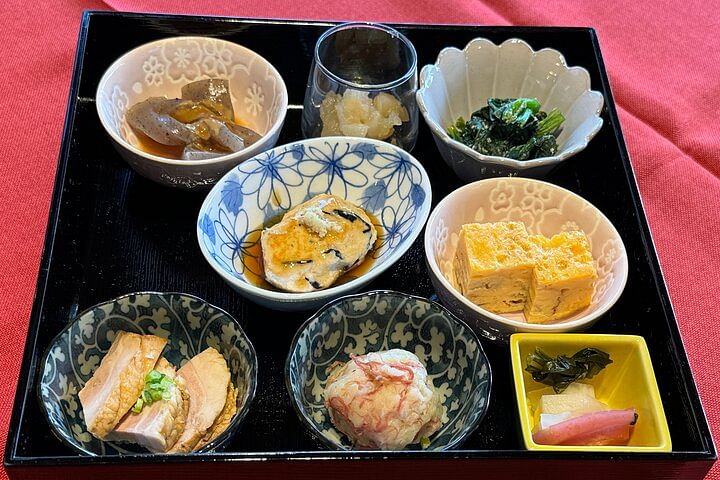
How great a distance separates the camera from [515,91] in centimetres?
205

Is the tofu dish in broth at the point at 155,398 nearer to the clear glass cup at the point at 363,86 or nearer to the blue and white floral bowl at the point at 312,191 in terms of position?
the blue and white floral bowl at the point at 312,191

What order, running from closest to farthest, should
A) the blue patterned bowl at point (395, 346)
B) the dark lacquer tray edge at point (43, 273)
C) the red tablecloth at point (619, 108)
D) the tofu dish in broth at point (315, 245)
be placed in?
the dark lacquer tray edge at point (43, 273)
the blue patterned bowl at point (395, 346)
the tofu dish in broth at point (315, 245)
the red tablecloth at point (619, 108)

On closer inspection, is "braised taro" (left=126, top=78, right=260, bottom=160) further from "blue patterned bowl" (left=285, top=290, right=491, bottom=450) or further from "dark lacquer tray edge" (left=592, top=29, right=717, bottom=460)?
"dark lacquer tray edge" (left=592, top=29, right=717, bottom=460)

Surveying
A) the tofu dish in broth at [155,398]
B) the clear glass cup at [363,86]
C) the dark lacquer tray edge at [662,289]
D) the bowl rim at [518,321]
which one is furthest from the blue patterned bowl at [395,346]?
the clear glass cup at [363,86]

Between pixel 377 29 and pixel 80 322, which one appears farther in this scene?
pixel 377 29

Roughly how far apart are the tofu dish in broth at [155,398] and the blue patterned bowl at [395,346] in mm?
152

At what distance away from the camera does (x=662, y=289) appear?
158cm

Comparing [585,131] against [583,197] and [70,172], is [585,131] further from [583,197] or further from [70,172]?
[70,172]

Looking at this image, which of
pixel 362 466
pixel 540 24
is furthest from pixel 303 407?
pixel 540 24

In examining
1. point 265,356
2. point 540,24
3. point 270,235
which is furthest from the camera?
point 540,24

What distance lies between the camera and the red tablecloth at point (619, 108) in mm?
1795

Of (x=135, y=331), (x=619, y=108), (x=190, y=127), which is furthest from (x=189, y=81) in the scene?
(x=619, y=108)

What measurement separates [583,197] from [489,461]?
0.83 meters

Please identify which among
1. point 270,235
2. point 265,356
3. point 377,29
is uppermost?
point 377,29
